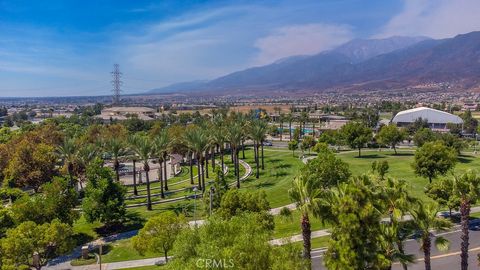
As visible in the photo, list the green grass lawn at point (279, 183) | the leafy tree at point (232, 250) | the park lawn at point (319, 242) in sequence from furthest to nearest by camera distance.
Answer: the green grass lawn at point (279, 183), the park lawn at point (319, 242), the leafy tree at point (232, 250)

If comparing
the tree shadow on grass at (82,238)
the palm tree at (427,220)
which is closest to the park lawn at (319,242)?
the palm tree at (427,220)

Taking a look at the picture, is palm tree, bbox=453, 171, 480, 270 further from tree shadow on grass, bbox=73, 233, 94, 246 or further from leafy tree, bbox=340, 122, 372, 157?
leafy tree, bbox=340, 122, 372, 157

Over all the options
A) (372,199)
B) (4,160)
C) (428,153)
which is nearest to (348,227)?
(372,199)

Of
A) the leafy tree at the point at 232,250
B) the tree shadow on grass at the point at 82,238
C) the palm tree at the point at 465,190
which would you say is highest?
the palm tree at the point at 465,190

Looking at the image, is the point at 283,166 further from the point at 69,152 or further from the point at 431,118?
the point at 431,118

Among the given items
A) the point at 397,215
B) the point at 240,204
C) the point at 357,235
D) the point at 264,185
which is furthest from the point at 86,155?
the point at 397,215

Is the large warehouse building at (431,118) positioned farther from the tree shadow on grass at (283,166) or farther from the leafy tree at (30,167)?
the leafy tree at (30,167)

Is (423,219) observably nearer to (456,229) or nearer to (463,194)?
(463,194)
